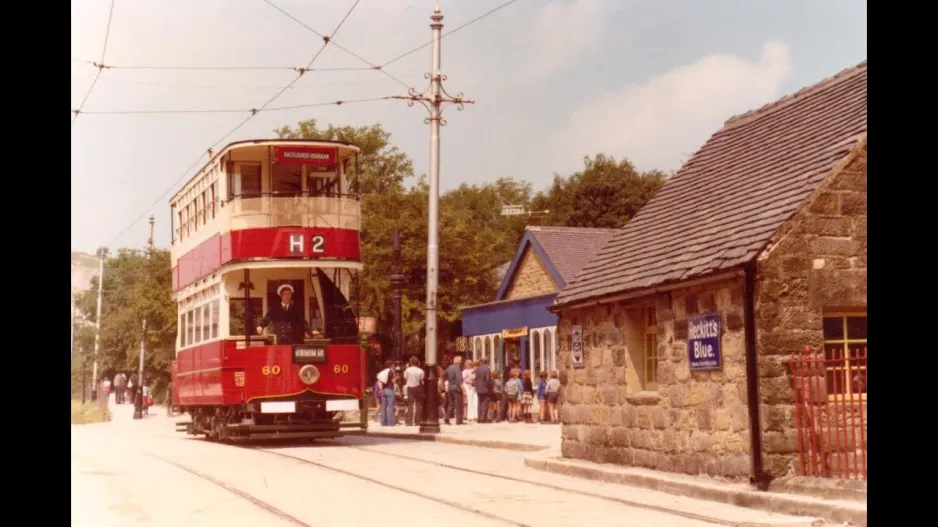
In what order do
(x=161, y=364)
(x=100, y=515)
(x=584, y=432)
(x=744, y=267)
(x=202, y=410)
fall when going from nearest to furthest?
(x=100, y=515) < (x=744, y=267) < (x=584, y=432) < (x=202, y=410) < (x=161, y=364)

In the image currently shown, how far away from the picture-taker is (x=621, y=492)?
605 inches

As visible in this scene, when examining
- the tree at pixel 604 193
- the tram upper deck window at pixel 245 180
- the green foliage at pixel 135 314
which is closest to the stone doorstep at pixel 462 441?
the tram upper deck window at pixel 245 180

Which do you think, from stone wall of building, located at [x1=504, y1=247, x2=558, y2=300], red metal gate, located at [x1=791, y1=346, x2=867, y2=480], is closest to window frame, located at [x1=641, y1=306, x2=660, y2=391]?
red metal gate, located at [x1=791, y1=346, x2=867, y2=480]

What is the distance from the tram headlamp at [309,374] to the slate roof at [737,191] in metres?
5.36

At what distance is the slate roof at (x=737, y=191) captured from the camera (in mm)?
15273

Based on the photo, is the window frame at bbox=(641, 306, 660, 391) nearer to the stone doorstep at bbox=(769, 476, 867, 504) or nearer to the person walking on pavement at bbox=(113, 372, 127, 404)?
the stone doorstep at bbox=(769, 476, 867, 504)

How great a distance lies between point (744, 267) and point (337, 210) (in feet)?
32.0

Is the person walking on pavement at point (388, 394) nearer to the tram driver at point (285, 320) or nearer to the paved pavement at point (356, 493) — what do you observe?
the paved pavement at point (356, 493)

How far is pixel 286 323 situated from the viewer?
2308 cm

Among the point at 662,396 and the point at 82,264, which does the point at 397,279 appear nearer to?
the point at 662,396

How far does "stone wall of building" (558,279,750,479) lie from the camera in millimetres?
15031

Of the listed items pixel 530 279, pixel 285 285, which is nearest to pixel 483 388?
pixel 285 285
